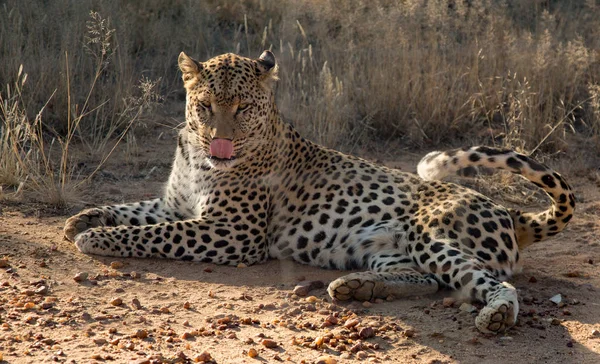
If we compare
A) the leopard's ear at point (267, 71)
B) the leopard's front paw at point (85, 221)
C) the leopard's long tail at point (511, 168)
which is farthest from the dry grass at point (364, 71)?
the leopard's long tail at point (511, 168)

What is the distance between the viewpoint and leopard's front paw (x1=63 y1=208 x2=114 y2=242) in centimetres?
714

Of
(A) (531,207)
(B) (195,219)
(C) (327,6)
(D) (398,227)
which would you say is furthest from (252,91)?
(C) (327,6)

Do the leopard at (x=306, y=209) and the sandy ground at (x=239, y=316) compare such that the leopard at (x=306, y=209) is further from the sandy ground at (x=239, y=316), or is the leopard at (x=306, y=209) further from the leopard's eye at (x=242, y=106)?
the sandy ground at (x=239, y=316)

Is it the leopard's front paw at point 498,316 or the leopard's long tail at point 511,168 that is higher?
the leopard's long tail at point 511,168

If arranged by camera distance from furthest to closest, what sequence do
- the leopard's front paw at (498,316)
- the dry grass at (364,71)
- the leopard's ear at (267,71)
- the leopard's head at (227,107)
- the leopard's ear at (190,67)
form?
the dry grass at (364,71) < the leopard's ear at (267,71) < the leopard's ear at (190,67) < the leopard's head at (227,107) < the leopard's front paw at (498,316)

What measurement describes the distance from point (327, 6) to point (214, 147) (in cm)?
630

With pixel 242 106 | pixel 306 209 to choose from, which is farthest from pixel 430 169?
pixel 242 106

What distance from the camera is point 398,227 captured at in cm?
676

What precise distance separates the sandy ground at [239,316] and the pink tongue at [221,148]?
88 cm

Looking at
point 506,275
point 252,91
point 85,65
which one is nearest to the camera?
point 506,275

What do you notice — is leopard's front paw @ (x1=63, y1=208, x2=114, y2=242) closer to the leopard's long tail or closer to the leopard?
the leopard

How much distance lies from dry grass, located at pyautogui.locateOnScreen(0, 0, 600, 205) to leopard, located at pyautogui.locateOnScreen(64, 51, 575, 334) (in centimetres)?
289

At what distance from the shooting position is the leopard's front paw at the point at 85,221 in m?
7.14

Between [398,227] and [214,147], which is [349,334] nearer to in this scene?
[398,227]
